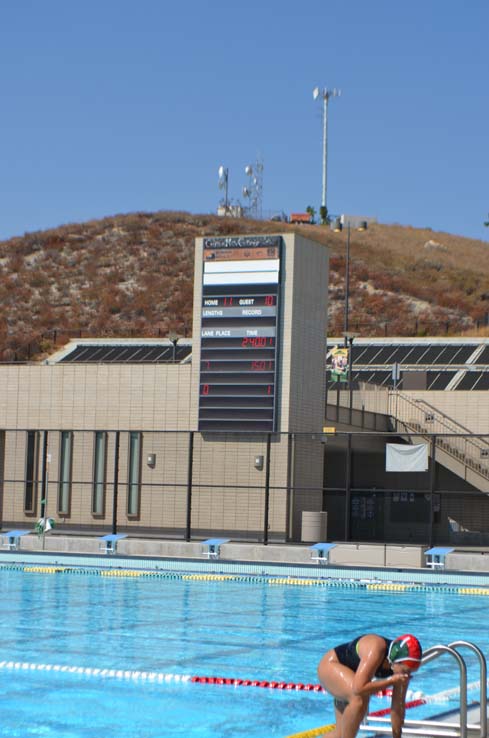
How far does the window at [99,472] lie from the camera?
3839 centimetres

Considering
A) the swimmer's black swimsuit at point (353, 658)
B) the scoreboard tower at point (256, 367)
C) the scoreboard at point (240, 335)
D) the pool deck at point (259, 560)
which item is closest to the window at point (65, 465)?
the scoreboard tower at point (256, 367)

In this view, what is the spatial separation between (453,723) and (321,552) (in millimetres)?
19250

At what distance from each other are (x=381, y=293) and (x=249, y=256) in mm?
60716

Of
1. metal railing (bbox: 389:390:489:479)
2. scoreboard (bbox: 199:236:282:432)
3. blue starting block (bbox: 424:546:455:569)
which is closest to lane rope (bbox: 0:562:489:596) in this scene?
blue starting block (bbox: 424:546:455:569)

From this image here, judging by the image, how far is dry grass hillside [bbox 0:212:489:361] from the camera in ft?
289

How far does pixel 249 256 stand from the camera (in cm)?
3578

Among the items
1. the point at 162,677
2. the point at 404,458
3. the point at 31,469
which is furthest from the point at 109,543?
the point at 162,677

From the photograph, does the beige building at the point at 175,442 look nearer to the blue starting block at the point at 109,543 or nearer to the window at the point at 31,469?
the window at the point at 31,469

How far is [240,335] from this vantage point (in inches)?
1401

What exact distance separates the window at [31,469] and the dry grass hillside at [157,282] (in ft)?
108

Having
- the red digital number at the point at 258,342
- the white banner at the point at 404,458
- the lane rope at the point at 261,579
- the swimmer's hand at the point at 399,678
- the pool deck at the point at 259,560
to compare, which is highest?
the red digital number at the point at 258,342

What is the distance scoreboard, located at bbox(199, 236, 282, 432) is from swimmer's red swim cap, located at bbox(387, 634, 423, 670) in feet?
85.7

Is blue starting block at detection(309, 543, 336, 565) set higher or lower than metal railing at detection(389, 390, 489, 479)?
lower

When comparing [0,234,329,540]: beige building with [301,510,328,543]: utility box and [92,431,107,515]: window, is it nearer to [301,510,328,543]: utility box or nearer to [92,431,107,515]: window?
[92,431,107,515]: window
